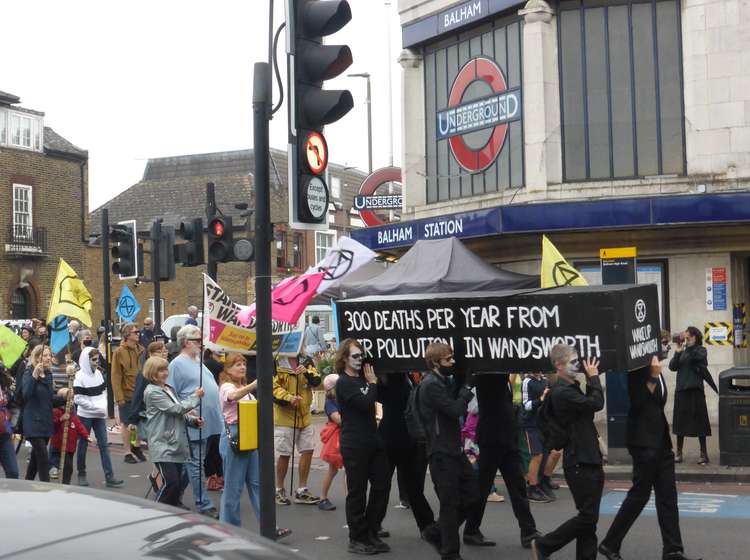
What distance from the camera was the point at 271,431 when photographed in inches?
305

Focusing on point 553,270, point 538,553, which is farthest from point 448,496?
point 553,270

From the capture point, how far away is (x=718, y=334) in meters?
17.9

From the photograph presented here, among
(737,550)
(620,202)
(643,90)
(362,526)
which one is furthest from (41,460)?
(643,90)

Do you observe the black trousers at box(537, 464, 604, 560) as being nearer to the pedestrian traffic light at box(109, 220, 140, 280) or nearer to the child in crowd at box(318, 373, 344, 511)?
the child in crowd at box(318, 373, 344, 511)

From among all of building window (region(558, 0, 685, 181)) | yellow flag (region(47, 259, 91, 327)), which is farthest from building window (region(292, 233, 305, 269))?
yellow flag (region(47, 259, 91, 327))

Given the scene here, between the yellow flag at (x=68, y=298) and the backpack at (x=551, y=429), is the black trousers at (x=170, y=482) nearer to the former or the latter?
the backpack at (x=551, y=429)

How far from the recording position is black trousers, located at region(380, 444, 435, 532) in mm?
9414

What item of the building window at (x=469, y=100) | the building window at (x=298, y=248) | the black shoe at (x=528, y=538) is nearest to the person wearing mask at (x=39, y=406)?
the black shoe at (x=528, y=538)

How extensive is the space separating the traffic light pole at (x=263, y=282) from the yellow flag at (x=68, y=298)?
10623mm

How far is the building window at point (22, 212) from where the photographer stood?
42.6 m

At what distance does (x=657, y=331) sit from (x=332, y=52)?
12.0 ft

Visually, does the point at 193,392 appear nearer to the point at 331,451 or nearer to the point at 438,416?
the point at 331,451

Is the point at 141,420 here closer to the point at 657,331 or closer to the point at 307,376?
the point at 307,376

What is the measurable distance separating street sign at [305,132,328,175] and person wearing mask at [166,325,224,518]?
3.50 metres
